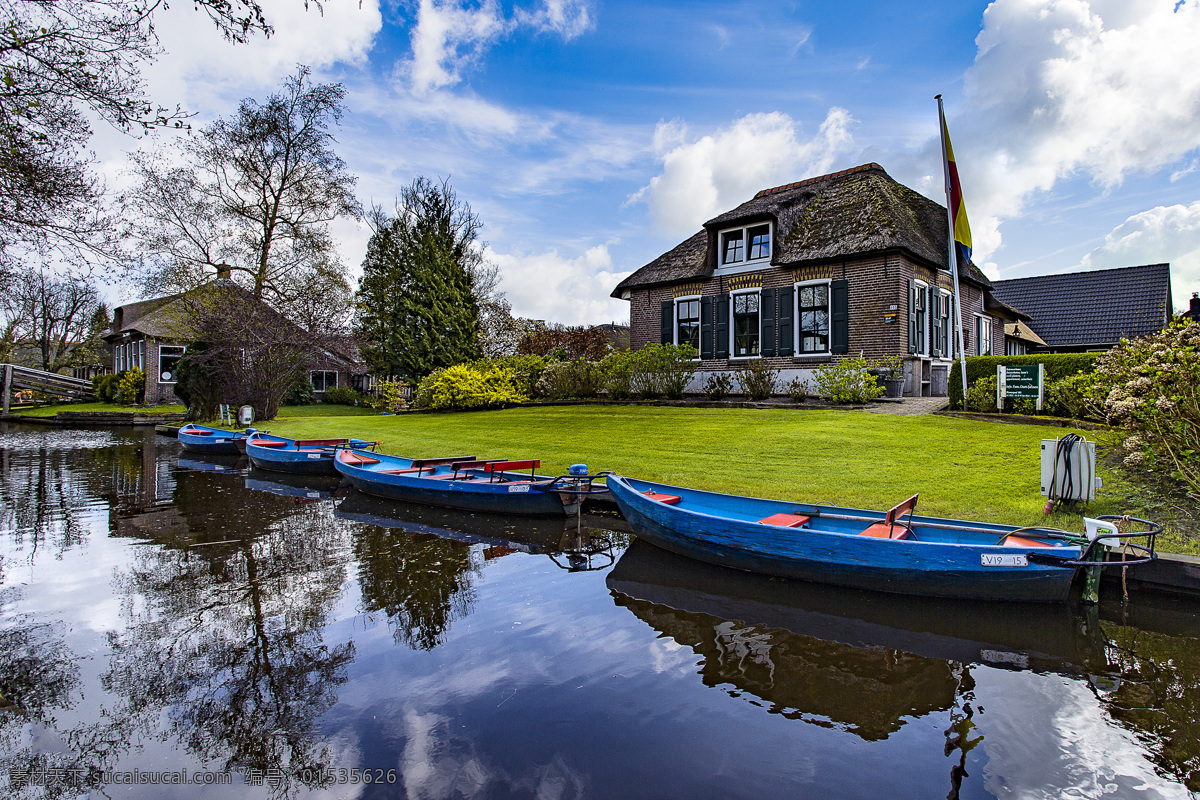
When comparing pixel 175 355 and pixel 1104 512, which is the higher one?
pixel 175 355

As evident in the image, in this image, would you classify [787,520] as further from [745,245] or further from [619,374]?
[745,245]

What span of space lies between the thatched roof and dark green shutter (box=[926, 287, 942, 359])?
912 millimetres

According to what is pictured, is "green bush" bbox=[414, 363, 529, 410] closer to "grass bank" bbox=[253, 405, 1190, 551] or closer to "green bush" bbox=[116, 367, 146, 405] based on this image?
"grass bank" bbox=[253, 405, 1190, 551]

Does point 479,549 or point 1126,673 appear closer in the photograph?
point 1126,673

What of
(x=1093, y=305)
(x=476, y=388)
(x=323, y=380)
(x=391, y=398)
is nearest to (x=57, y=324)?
(x=323, y=380)

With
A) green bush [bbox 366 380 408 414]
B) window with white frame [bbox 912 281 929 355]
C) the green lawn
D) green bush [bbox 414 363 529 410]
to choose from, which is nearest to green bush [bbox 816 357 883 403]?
the green lawn

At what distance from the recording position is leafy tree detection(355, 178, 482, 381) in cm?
2794

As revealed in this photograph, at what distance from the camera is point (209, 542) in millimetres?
7949

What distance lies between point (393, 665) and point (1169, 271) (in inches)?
1385

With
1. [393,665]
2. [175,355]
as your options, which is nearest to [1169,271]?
[393,665]

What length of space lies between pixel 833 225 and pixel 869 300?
9.70 ft

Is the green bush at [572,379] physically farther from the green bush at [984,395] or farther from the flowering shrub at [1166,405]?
the flowering shrub at [1166,405]

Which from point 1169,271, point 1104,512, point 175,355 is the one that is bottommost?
point 1104,512

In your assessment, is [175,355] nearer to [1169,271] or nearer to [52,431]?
[52,431]
